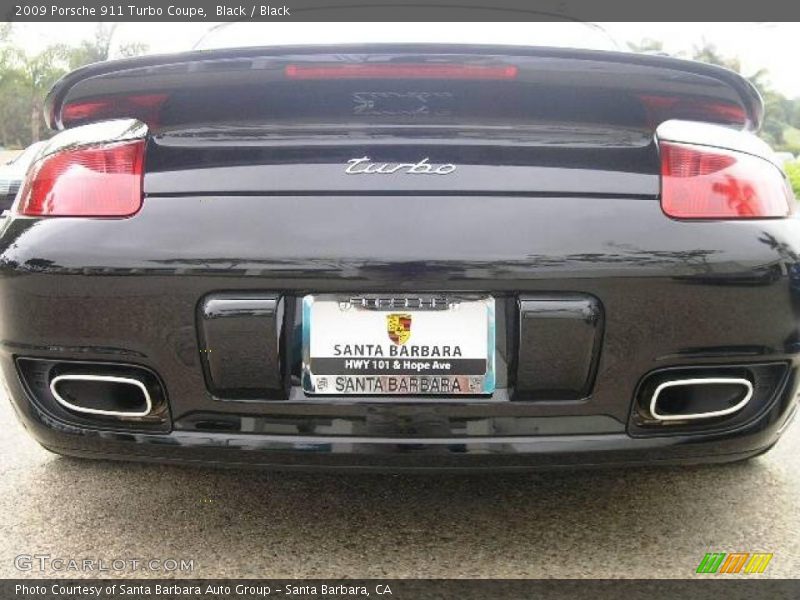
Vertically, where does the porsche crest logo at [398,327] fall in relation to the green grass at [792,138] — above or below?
above

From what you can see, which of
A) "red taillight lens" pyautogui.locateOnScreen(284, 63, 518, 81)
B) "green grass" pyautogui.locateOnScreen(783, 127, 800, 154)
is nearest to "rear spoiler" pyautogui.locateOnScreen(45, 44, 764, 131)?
"red taillight lens" pyautogui.locateOnScreen(284, 63, 518, 81)

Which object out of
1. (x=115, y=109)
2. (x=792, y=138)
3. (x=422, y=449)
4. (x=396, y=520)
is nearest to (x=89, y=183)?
(x=115, y=109)

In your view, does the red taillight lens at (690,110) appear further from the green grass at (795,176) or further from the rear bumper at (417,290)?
the green grass at (795,176)

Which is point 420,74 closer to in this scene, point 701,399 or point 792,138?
point 701,399

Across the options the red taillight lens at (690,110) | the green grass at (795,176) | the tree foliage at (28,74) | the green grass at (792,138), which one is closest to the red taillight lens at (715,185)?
the red taillight lens at (690,110)

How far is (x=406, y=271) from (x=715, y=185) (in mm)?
725

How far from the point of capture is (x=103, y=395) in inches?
74.4

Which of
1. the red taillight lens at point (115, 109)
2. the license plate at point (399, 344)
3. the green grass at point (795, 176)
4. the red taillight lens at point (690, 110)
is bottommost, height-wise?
the green grass at point (795, 176)

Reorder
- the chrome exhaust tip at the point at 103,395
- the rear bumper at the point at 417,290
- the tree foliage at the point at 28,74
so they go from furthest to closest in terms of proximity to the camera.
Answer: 1. the tree foliage at the point at 28,74
2. the chrome exhaust tip at the point at 103,395
3. the rear bumper at the point at 417,290

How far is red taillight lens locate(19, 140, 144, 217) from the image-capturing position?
1831 millimetres

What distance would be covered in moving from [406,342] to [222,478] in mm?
1096

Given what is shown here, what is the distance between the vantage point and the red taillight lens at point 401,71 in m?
1.90

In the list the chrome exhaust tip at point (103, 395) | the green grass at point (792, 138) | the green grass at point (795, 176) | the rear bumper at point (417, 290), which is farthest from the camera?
the green grass at point (792, 138)

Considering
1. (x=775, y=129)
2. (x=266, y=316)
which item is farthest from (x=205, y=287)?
(x=775, y=129)
